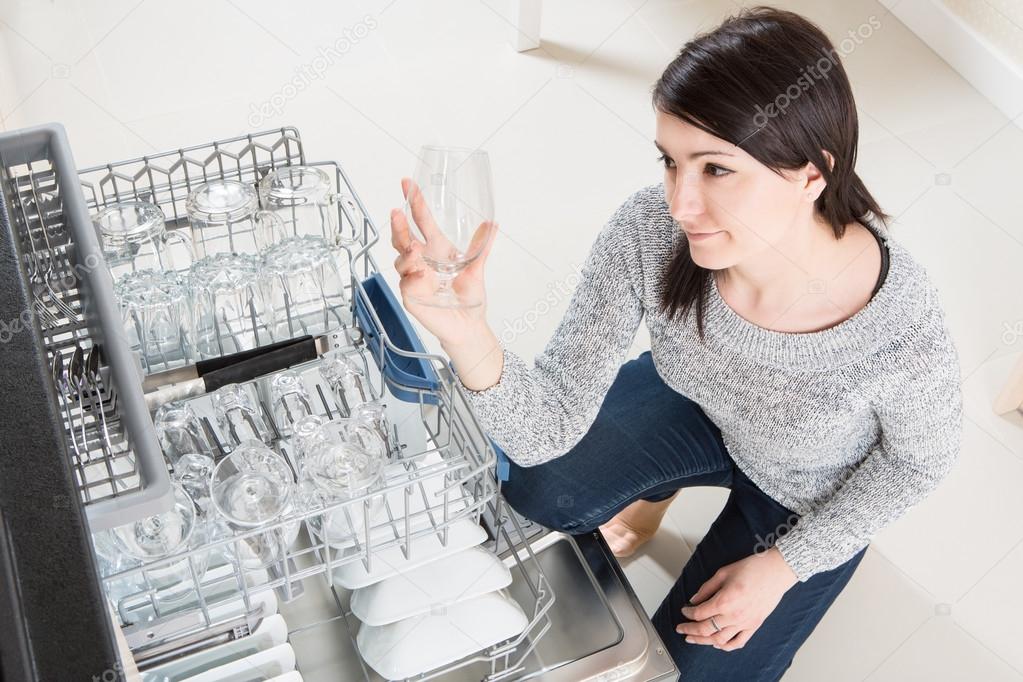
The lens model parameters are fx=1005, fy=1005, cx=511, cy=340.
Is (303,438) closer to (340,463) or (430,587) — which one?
(340,463)

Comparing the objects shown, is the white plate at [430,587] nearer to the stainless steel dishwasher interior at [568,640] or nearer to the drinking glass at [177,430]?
the stainless steel dishwasher interior at [568,640]

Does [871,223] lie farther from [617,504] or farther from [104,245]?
[104,245]

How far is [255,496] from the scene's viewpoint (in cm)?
96

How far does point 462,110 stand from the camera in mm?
2695

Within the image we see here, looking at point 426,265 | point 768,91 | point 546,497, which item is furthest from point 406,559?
point 768,91

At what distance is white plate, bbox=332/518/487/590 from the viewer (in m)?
1.07

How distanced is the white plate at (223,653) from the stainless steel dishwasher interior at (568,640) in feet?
0.41

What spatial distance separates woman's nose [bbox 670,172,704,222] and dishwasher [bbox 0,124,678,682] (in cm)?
35

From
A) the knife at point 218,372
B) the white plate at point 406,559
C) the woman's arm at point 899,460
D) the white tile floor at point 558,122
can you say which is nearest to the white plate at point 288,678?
the white plate at point 406,559

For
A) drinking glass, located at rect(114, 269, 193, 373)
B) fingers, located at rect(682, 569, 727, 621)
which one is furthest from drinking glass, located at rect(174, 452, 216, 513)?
fingers, located at rect(682, 569, 727, 621)

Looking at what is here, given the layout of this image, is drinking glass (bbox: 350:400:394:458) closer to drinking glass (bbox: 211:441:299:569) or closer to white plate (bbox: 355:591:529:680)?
drinking glass (bbox: 211:441:299:569)

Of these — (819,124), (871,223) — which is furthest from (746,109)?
(871,223)

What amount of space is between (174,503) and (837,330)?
84 cm

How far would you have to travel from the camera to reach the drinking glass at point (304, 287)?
1118mm
